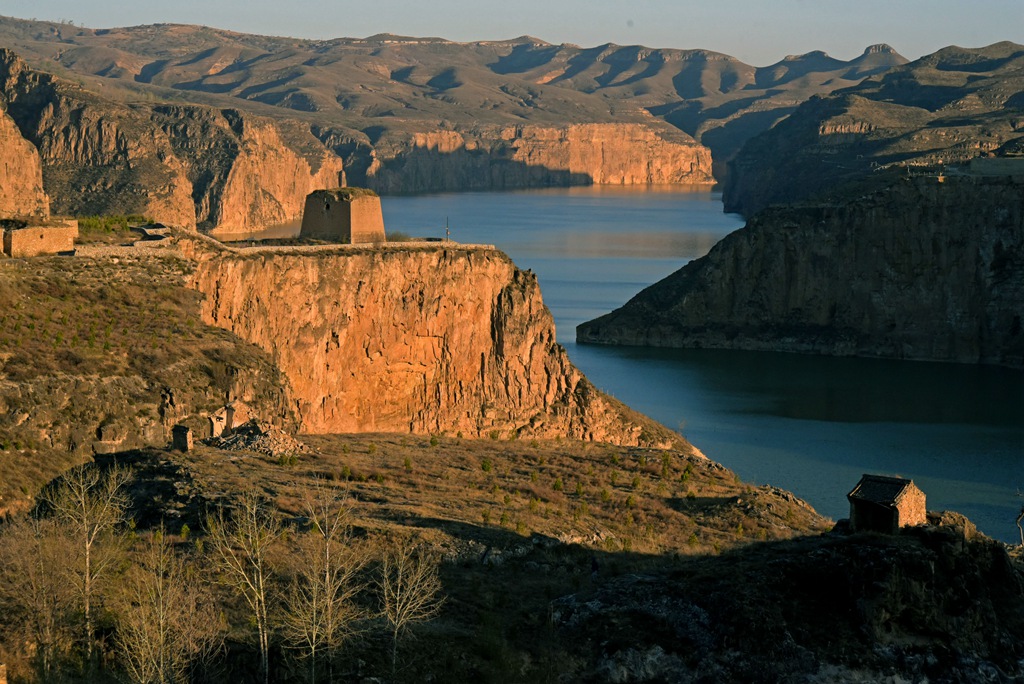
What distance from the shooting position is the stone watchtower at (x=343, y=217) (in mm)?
57844

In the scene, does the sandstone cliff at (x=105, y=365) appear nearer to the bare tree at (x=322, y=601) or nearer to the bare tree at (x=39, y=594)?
the bare tree at (x=39, y=594)

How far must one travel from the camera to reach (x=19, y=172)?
6594 inches

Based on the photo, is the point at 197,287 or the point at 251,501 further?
the point at 197,287

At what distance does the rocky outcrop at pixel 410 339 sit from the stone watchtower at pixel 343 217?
2.19 meters

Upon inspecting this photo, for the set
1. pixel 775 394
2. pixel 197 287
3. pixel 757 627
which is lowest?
pixel 775 394

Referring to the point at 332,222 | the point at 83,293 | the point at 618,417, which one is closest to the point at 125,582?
the point at 83,293

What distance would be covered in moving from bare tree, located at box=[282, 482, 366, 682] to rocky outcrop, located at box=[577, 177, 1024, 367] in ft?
286

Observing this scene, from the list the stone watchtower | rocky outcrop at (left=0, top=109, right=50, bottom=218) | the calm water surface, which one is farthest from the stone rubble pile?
rocky outcrop at (left=0, top=109, right=50, bottom=218)

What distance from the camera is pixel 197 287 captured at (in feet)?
158

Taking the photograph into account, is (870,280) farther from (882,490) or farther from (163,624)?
(163,624)

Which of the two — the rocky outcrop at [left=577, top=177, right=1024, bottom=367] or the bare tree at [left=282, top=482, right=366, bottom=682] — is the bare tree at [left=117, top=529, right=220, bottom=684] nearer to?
the bare tree at [left=282, top=482, right=366, bottom=682]

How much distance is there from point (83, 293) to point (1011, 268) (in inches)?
3216

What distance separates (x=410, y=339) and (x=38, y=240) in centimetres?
1399

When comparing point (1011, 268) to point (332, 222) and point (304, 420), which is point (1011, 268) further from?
point (304, 420)
